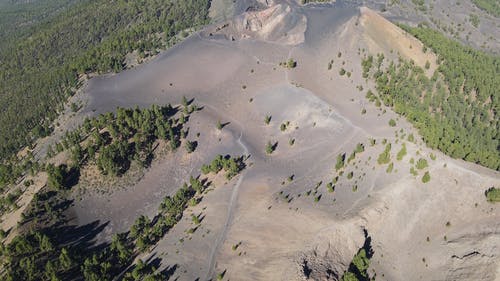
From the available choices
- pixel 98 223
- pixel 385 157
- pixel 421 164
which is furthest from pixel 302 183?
pixel 98 223

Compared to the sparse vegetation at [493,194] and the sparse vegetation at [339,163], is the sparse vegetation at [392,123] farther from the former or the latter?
the sparse vegetation at [493,194]

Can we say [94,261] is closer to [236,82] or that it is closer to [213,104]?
[213,104]

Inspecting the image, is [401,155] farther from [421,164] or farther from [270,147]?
[270,147]

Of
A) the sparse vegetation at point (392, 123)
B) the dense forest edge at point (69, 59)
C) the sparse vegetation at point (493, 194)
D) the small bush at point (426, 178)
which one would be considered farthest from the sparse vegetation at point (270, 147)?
the dense forest edge at point (69, 59)

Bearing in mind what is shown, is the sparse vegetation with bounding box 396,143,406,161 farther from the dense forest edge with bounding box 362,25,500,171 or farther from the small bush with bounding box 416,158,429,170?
the dense forest edge with bounding box 362,25,500,171

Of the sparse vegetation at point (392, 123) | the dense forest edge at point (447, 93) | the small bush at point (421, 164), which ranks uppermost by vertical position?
the sparse vegetation at point (392, 123)

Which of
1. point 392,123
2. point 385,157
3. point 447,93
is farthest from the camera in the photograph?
point 447,93
